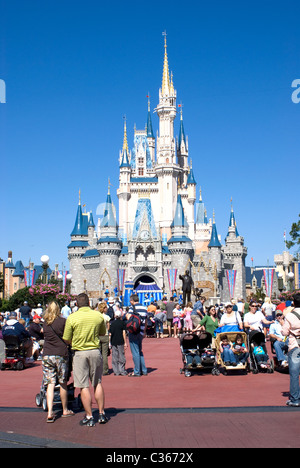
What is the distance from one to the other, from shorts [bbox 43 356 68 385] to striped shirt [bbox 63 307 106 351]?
24.5 inches

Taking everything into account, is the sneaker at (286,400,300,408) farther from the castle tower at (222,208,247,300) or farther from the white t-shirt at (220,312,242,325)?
the castle tower at (222,208,247,300)

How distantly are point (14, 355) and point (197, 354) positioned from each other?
4494mm

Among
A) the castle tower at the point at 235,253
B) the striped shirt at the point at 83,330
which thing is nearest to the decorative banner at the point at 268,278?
the castle tower at the point at 235,253

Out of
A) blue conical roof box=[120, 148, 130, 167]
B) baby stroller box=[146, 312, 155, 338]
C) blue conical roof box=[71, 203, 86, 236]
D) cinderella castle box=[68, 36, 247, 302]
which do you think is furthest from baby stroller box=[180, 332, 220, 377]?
blue conical roof box=[120, 148, 130, 167]

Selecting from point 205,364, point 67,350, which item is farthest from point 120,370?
point 67,350

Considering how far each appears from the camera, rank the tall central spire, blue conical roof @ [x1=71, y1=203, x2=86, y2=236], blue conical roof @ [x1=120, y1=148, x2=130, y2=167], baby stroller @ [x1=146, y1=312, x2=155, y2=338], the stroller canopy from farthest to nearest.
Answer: the tall central spire < blue conical roof @ [x1=120, y1=148, x2=130, y2=167] < blue conical roof @ [x1=71, y1=203, x2=86, y2=236] < the stroller canopy < baby stroller @ [x1=146, y1=312, x2=155, y2=338]

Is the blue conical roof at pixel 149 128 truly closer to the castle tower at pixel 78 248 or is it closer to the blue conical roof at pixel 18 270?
the castle tower at pixel 78 248

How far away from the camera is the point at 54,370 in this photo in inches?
303

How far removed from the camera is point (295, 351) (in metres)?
8.16

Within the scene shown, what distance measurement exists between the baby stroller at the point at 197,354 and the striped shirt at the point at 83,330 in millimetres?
4701

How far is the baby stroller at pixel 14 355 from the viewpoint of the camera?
13289 millimetres

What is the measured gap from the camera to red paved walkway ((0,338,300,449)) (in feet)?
20.4

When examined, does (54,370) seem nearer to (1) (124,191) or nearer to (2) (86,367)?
(2) (86,367)
